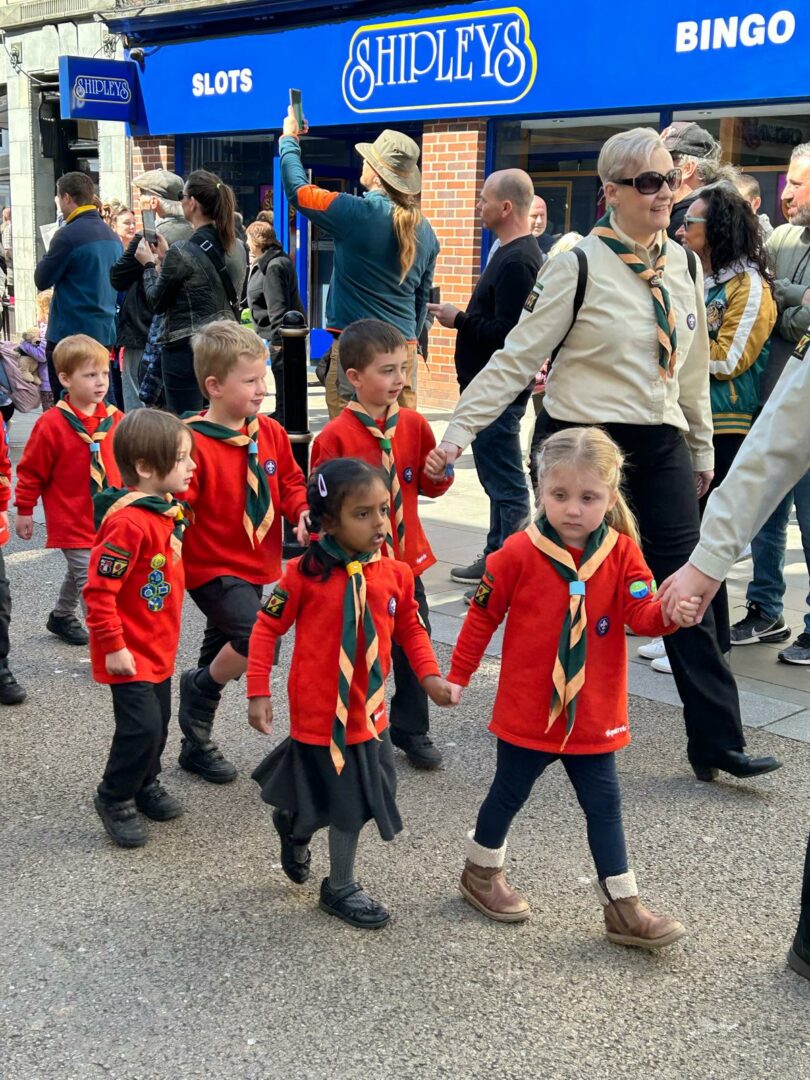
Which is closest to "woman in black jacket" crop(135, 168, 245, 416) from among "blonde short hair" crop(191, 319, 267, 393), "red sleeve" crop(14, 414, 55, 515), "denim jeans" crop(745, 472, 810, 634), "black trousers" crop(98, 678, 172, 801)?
"red sleeve" crop(14, 414, 55, 515)

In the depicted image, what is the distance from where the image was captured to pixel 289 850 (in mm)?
3547

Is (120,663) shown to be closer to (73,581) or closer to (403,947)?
(403,947)

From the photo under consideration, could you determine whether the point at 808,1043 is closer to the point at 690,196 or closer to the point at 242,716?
the point at 242,716

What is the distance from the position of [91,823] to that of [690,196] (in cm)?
363

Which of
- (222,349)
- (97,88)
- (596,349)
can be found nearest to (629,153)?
(596,349)

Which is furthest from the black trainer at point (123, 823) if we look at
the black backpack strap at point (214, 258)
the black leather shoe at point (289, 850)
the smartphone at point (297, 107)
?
the smartphone at point (297, 107)

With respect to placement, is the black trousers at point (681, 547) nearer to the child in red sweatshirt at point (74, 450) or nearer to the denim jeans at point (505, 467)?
the denim jeans at point (505, 467)

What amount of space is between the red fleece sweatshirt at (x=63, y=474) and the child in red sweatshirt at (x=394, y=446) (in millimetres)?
1512

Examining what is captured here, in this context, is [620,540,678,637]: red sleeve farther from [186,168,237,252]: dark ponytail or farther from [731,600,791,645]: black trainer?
[186,168,237,252]: dark ponytail

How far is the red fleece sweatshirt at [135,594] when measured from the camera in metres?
3.69

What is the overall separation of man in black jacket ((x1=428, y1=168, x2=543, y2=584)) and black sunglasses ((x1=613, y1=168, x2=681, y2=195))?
1.73 metres

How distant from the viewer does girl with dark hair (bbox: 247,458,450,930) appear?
10.9ft

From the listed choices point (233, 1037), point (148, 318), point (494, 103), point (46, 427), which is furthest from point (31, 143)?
point (233, 1037)

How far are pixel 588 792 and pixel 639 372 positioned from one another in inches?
61.7
